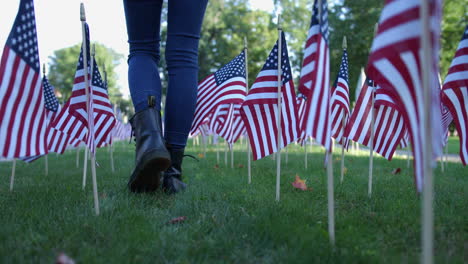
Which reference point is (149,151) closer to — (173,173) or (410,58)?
(173,173)

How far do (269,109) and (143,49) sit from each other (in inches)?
54.8

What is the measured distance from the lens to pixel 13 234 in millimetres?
1938

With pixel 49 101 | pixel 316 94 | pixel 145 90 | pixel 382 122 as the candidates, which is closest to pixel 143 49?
pixel 145 90

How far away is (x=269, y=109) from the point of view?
361 cm

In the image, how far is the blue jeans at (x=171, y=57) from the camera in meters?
2.62

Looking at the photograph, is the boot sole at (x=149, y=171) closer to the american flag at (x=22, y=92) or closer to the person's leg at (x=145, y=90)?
the person's leg at (x=145, y=90)

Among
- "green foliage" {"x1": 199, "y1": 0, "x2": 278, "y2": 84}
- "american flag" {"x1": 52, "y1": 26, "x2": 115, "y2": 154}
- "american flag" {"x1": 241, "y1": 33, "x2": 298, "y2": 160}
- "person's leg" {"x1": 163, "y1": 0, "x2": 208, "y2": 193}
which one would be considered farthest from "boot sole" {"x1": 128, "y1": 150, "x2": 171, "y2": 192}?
"green foliage" {"x1": 199, "y1": 0, "x2": 278, "y2": 84}

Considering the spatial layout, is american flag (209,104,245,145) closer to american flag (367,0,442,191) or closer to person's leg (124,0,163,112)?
person's leg (124,0,163,112)

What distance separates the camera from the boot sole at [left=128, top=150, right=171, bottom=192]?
229 centimetres

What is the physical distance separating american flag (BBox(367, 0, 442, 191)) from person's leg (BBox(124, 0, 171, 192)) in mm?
1400

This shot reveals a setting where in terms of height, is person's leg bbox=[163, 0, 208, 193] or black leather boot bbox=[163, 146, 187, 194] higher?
person's leg bbox=[163, 0, 208, 193]

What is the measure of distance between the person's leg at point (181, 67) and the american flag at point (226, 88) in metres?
2.40

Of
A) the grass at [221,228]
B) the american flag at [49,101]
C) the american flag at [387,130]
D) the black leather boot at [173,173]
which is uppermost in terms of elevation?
the american flag at [49,101]

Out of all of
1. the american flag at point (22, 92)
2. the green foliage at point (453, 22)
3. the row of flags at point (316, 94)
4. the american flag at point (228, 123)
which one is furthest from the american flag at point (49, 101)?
the green foliage at point (453, 22)
